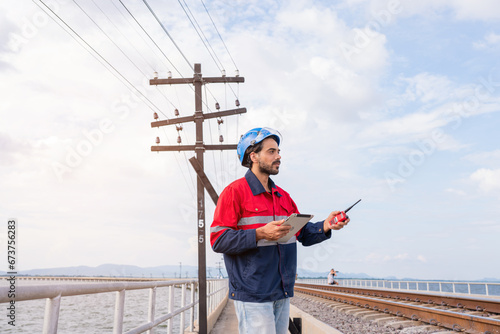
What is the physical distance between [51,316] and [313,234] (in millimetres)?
1753

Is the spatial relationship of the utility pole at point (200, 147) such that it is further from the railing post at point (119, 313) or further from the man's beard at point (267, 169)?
the man's beard at point (267, 169)

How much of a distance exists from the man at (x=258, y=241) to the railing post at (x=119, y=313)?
105 centimetres

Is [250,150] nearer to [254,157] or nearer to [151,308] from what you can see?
[254,157]

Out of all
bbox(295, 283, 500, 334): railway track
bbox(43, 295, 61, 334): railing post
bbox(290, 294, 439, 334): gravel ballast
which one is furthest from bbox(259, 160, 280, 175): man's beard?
bbox(290, 294, 439, 334): gravel ballast

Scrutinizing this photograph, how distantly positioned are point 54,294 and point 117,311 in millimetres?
1276

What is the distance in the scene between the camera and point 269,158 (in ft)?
10.00

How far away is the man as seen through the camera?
2682 mm

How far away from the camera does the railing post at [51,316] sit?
221cm

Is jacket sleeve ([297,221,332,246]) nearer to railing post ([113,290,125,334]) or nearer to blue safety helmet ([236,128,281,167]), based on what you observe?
blue safety helmet ([236,128,281,167])

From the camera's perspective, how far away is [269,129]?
10.3 feet

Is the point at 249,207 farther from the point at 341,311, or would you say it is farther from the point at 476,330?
the point at 341,311

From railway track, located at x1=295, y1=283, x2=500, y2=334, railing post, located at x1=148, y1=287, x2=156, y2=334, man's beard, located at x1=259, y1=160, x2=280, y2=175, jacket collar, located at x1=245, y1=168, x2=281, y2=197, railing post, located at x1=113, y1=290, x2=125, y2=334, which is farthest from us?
railway track, located at x1=295, y1=283, x2=500, y2=334

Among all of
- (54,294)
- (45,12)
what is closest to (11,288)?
(54,294)

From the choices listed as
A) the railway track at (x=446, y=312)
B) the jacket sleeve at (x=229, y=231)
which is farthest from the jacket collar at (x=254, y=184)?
the railway track at (x=446, y=312)
